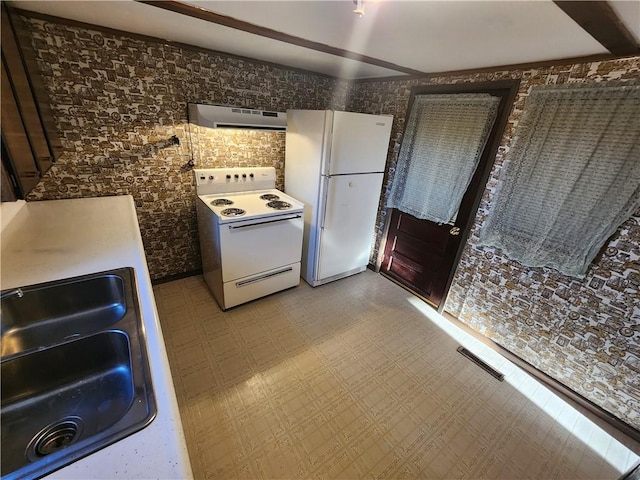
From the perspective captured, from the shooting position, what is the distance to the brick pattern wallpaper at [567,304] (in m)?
1.63

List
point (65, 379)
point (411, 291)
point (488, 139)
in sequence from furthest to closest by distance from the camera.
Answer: point (411, 291) → point (488, 139) → point (65, 379)

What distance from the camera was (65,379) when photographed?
0.97 m

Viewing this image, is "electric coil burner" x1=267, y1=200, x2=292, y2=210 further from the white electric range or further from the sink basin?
the sink basin

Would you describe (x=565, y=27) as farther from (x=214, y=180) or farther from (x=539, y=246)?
(x=214, y=180)

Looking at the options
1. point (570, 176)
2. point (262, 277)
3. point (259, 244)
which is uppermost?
point (570, 176)

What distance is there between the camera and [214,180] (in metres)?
2.61

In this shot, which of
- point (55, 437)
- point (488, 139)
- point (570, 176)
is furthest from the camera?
point (488, 139)

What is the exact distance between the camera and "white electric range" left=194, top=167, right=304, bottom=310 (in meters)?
2.25

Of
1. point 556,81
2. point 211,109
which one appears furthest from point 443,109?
point 211,109

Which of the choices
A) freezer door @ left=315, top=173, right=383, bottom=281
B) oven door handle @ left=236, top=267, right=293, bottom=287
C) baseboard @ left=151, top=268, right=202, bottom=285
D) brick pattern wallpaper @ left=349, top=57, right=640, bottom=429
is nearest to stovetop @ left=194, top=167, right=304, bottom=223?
freezer door @ left=315, top=173, right=383, bottom=281

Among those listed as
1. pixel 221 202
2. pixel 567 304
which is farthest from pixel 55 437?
pixel 567 304

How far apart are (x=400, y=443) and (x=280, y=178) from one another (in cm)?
261

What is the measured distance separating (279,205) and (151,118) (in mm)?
1243

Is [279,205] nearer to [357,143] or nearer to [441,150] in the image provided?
[357,143]
